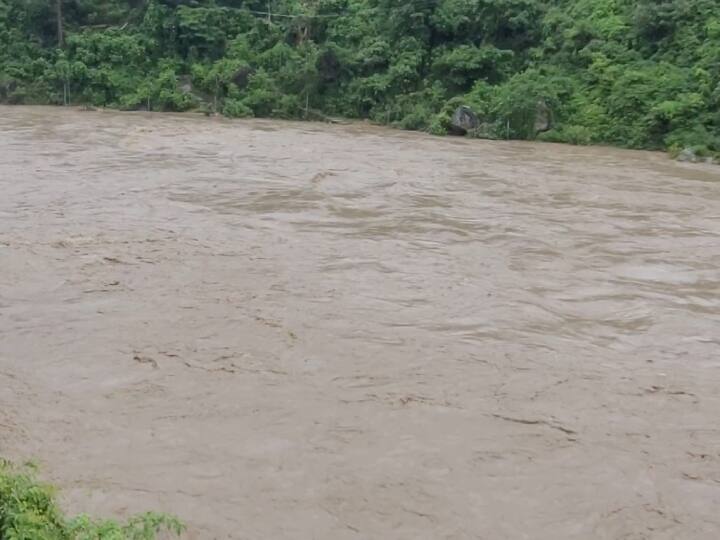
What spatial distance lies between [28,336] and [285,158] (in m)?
10.2

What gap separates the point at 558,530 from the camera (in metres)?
4.48

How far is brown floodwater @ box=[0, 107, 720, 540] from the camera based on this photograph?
15.5ft

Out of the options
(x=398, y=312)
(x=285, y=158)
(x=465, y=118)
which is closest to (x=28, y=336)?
(x=398, y=312)

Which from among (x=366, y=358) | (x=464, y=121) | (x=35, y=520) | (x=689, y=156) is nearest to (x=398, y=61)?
(x=464, y=121)

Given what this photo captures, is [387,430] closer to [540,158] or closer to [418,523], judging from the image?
Answer: [418,523]

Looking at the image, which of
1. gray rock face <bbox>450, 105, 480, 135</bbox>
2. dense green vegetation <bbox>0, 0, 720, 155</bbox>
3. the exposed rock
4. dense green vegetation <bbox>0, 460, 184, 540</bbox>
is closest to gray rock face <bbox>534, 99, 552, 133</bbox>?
dense green vegetation <bbox>0, 0, 720, 155</bbox>

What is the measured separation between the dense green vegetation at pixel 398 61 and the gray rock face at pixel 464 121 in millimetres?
194

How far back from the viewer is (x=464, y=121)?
21531 millimetres

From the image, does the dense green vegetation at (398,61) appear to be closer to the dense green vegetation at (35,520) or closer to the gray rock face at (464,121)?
the gray rock face at (464,121)

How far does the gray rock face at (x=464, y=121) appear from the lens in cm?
2147

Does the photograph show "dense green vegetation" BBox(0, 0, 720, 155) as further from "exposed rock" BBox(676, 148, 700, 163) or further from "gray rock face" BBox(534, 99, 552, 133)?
"exposed rock" BBox(676, 148, 700, 163)

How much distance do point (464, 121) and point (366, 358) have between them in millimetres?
15798

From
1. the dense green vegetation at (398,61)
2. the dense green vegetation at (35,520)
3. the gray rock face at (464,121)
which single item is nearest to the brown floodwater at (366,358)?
the dense green vegetation at (35,520)

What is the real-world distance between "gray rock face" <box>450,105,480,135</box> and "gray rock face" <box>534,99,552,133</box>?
1537 millimetres
